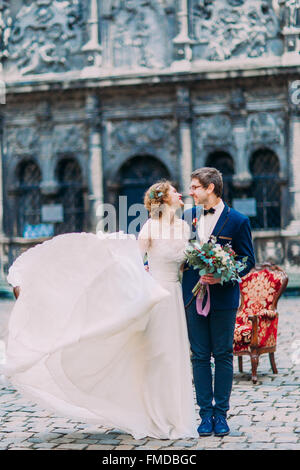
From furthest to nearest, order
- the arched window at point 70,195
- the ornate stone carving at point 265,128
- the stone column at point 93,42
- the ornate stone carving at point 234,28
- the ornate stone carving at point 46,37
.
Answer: the arched window at point 70,195
the ornate stone carving at point 46,37
the stone column at point 93,42
the ornate stone carving at point 265,128
the ornate stone carving at point 234,28

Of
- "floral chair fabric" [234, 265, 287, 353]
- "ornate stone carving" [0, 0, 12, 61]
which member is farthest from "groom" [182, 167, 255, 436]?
"ornate stone carving" [0, 0, 12, 61]

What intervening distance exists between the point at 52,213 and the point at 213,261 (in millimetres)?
15574

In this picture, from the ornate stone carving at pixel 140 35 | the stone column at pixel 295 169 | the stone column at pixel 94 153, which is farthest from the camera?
the stone column at pixel 94 153

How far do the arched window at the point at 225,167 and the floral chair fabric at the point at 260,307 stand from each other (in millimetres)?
10966

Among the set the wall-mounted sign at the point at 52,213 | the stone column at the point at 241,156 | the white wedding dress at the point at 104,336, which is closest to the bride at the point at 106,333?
the white wedding dress at the point at 104,336

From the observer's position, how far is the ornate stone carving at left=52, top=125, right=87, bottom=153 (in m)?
21.3

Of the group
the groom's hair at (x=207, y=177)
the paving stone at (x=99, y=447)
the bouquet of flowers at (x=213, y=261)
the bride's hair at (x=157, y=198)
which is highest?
the groom's hair at (x=207, y=177)

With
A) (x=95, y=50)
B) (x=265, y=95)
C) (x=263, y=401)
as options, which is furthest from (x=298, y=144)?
(x=263, y=401)

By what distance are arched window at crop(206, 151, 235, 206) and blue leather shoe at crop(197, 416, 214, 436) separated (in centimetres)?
1429

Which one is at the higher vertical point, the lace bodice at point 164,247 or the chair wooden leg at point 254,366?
the lace bodice at point 164,247

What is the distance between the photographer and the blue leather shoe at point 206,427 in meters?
6.12

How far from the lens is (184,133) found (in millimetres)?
20406

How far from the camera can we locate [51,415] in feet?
23.7

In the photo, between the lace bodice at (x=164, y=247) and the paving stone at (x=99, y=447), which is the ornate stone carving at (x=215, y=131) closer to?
the lace bodice at (x=164, y=247)
